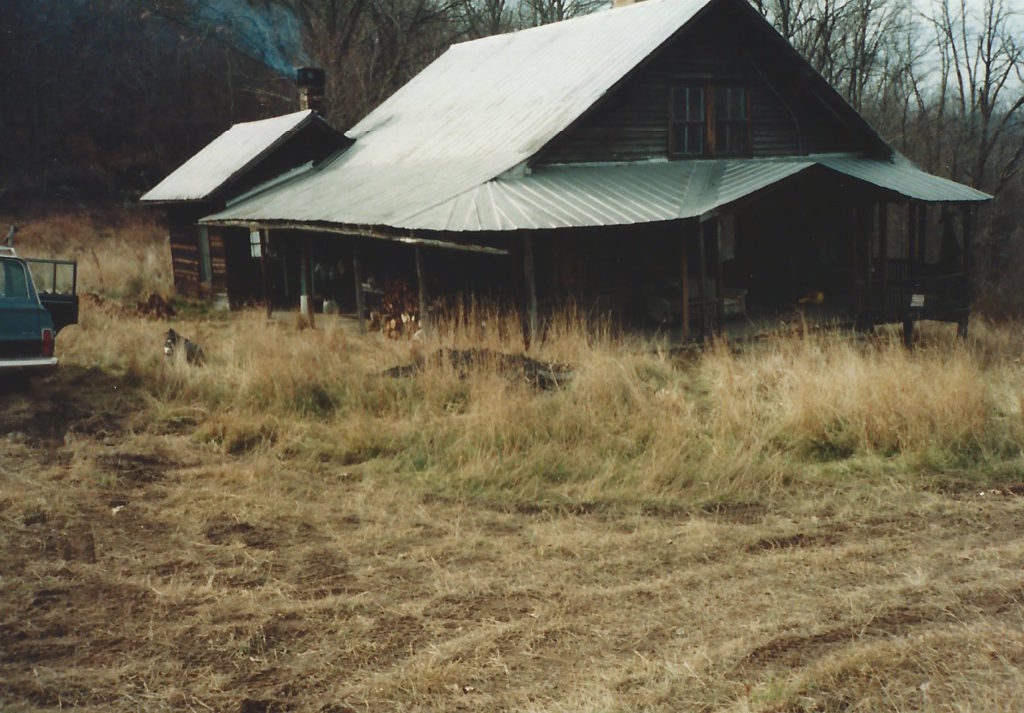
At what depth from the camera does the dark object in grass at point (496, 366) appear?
11191 millimetres

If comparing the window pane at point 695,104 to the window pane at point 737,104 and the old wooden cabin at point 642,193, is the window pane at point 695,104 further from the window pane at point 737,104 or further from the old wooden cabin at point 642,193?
the window pane at point 737,104

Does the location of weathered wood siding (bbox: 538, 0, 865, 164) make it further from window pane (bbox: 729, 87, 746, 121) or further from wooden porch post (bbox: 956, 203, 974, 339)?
Result: wooden porch post (bbox: 956, 203, 974, 339)

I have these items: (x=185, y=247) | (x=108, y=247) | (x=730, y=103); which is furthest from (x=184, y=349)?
(x=108, y=247)

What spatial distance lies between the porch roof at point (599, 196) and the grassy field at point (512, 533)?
225cm

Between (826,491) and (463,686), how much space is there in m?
4.41

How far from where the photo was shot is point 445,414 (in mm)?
10180

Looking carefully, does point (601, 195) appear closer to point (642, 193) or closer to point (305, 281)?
point (642, 193)

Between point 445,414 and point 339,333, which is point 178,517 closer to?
point 445,414

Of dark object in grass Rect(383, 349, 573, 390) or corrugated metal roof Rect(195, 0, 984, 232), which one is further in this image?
corrugated metal roof Rect(195, 0, 984, 232)

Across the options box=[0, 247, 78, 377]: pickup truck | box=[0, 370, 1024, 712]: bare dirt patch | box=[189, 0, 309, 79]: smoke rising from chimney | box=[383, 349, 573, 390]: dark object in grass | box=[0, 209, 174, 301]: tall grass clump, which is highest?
box=[189, 0, 309, 79]: smoke rising from chimney

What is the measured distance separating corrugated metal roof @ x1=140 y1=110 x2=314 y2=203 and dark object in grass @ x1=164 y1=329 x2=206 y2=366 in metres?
8.46

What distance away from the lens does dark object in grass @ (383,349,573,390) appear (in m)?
11.2

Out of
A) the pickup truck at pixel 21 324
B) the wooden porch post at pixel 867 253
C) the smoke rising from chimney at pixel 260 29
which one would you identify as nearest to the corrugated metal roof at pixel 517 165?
the wooden porch post at pixel 867 253

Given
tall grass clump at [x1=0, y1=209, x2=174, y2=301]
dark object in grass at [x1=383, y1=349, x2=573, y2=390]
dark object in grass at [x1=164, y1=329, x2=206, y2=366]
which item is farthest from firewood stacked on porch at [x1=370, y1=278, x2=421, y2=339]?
tall grass clump at [x1=0, y1=209, x2=174, y2=301]
